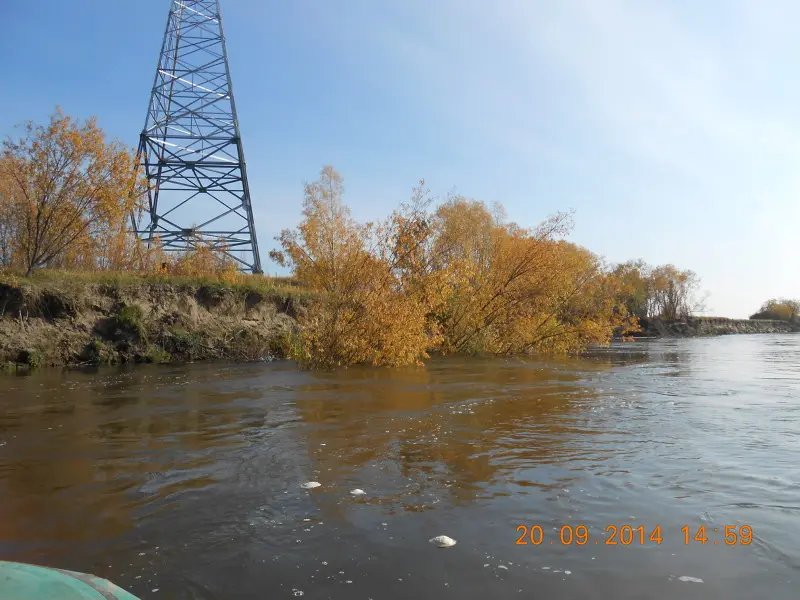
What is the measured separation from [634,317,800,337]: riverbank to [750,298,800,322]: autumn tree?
4.55 meters

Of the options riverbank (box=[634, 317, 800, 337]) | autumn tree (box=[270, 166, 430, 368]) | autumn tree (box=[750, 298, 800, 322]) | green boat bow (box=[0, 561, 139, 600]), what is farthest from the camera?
autumn tree (box=[750, 298, 800, 322])

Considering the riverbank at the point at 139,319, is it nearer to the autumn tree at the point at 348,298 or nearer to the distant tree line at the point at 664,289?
the autumn tree at the point at 348,298

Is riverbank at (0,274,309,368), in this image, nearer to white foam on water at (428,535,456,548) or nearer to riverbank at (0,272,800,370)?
riverbank at (0,272,800,370)

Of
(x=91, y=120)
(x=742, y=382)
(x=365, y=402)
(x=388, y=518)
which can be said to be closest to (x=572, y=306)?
(x=742, y=382)

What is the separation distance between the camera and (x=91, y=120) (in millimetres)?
15781

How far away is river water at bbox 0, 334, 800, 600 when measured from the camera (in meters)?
2.54

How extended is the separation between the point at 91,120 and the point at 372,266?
951 cm

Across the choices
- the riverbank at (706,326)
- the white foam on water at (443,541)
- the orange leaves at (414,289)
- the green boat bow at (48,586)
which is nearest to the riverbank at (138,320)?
the orange leaves at (414,289)

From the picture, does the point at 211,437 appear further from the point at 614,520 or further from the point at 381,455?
the point at 614,520

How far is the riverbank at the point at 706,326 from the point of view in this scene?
57.8m

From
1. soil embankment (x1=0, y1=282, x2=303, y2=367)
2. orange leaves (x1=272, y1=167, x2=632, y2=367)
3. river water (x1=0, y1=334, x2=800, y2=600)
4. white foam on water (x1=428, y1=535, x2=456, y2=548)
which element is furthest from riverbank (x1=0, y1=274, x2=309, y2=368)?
white foam on water (x1=428, y1=535, x2=456, y2=548)
